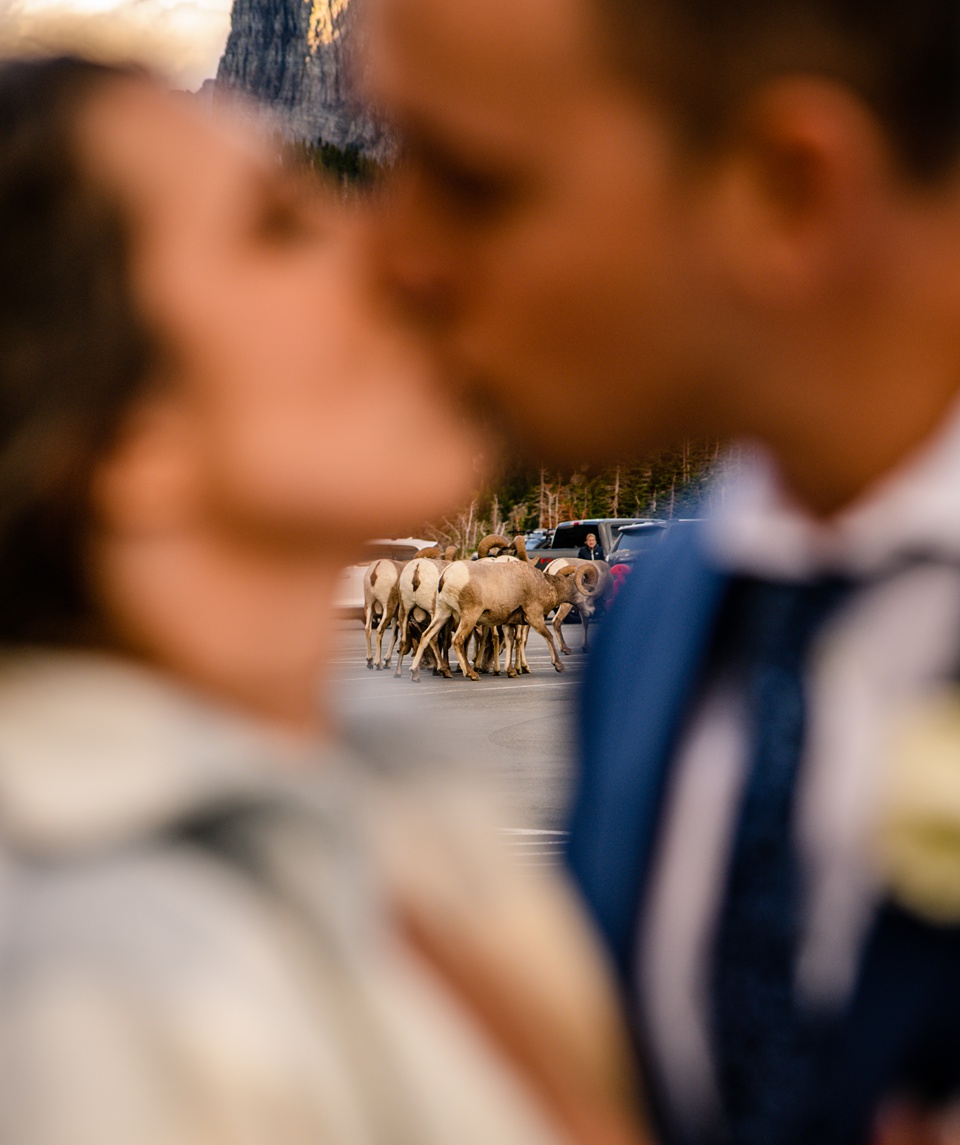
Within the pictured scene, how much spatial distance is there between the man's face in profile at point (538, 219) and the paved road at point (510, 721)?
0.25 m

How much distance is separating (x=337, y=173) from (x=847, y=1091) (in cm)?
80

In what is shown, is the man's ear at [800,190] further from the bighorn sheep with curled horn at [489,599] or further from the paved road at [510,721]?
the bighorn sheep with curled horn at [489,599]

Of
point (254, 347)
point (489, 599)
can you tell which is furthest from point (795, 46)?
point (489, 599)

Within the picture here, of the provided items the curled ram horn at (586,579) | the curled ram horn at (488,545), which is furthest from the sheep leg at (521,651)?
the curled ram horn at (488,545)

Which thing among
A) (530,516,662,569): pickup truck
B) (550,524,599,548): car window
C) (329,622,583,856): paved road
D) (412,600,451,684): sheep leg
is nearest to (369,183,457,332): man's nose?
(329,622,583,856): paved road

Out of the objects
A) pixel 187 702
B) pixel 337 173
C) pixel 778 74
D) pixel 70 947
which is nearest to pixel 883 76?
pixel 778 74

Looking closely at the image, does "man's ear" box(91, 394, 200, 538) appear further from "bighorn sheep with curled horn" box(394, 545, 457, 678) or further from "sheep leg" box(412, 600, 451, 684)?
"bighorn sheep with curled horn" box(394, 545, 457, 678)

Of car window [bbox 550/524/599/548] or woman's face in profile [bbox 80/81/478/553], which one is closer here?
woman's face in profile [bbox 80/81/478/553]

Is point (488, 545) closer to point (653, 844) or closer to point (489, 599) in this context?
point (489, 599)

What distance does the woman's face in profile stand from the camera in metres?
0.68

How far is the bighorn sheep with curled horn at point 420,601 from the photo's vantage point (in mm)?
14289

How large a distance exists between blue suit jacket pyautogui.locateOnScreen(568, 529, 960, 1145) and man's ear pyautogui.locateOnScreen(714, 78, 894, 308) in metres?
0.34

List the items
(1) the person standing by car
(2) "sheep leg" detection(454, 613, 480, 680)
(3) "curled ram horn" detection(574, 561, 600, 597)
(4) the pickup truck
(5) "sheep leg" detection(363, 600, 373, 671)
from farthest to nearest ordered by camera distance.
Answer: (4) the pickup truck, (1) the person standing by car, (5) "sheep leg" detection(363, 600, 373, 671), (3) "curled ram horn" detection(574, 561, 600, 597), (2) "sheep leg" detection(454, 613, 480, 680)

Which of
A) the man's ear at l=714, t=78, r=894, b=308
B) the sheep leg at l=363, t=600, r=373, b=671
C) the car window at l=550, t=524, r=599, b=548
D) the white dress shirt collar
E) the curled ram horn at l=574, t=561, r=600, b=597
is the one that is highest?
the man's ear at l=714, t=78, r=894, b=308
